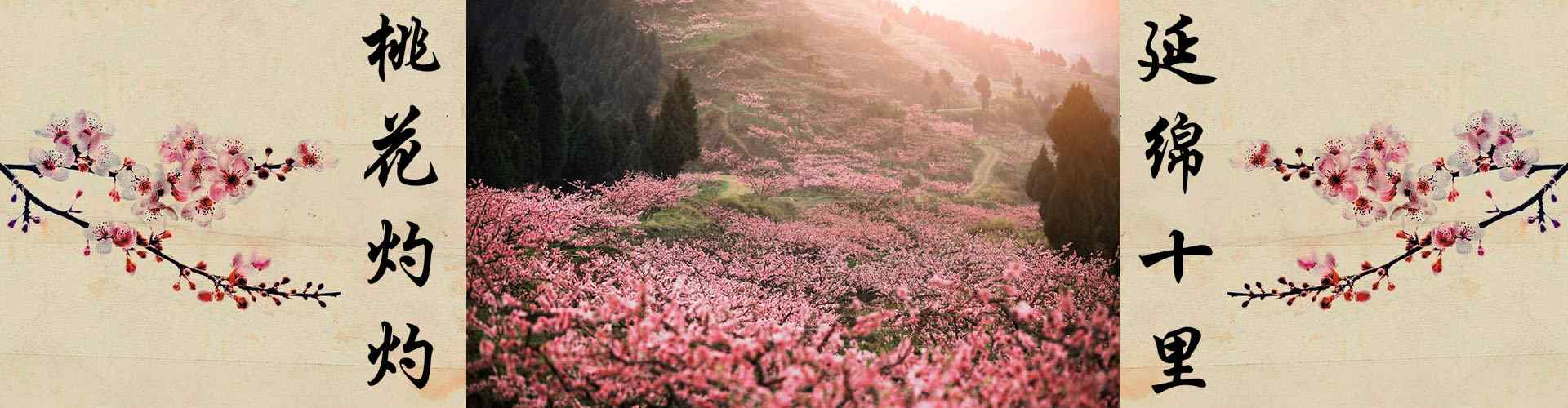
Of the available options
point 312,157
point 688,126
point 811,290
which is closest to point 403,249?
point 312,157

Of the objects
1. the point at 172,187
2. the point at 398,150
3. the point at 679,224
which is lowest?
the point at 679,224

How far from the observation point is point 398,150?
5.30m

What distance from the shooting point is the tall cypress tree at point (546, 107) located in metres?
5.15

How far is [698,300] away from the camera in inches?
203

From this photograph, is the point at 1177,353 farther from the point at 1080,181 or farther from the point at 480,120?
the point at 480,120

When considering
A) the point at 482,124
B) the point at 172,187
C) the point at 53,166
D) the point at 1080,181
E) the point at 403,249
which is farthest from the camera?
the point at 53,166

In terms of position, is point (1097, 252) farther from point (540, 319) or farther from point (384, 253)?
point (384, 253)

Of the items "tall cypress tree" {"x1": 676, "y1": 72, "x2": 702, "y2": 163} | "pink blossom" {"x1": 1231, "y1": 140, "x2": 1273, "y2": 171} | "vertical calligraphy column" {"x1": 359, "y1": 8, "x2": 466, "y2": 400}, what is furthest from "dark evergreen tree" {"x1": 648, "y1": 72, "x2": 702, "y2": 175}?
"pink blossom" {"x1": 1231, "y1": 140, "x2": 1273, "y2": 171}

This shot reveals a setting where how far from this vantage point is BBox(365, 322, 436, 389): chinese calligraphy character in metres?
5.29

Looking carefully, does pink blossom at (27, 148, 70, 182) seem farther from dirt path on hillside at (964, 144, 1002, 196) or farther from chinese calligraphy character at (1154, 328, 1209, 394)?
chinese calligraphy character at (1154, 328, 1209, 394)

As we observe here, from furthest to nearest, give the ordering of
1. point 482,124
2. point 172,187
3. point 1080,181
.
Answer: point 172,187
point 482,124
point 1080,181

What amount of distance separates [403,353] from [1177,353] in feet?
13.4

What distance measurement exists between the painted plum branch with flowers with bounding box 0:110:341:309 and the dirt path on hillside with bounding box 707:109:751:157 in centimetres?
205

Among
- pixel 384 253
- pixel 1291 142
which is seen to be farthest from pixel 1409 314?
pixel 384 253
